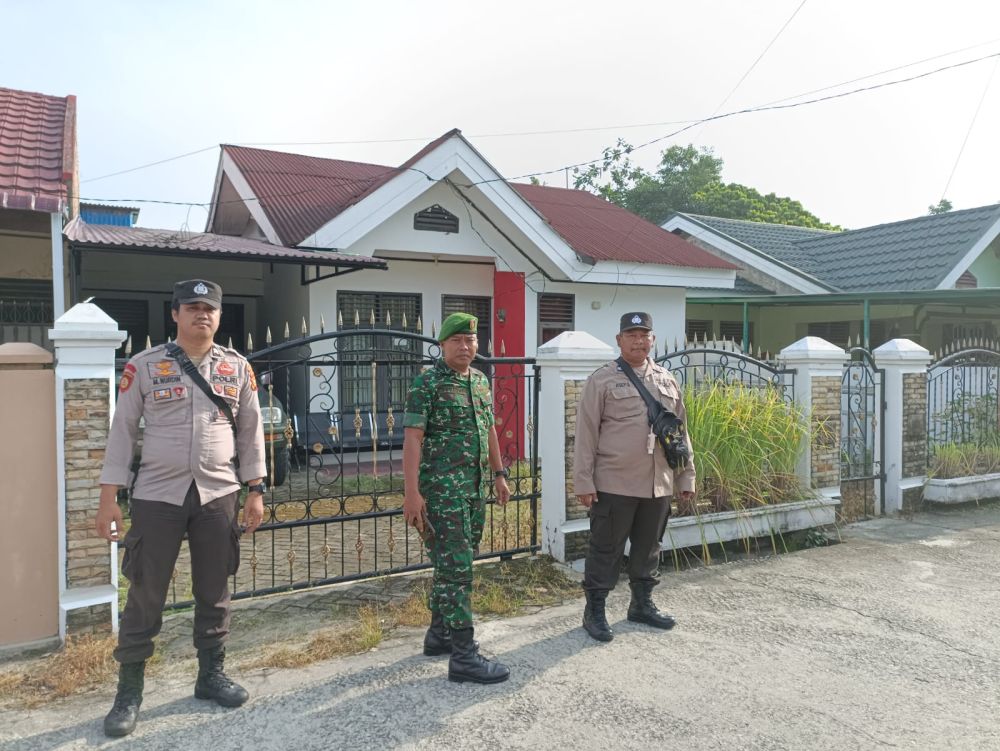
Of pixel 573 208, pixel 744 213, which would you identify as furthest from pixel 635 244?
pixel 744 213

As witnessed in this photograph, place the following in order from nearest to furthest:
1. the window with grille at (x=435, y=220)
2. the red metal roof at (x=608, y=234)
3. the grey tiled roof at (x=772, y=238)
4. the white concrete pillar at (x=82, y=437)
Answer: the white concrete pillar at (x=82, y=437) → the window with grille at (x=435, y=220) → the red metal roof at (x=608, y=234) → the grey tiled roof at (x=772, y=238)

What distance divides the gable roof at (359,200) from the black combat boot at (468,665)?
6463 millimetres

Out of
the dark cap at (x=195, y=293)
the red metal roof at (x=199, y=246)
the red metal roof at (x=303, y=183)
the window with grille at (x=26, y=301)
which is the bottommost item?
the dark cap at (x=195, y=293)

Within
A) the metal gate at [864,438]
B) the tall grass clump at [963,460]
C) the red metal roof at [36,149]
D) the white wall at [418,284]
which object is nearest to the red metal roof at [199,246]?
the red metal roof at [36,149]

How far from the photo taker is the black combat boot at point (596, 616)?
386 cm

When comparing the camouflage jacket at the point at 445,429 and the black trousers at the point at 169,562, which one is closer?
the black trousers at the point at 169,562

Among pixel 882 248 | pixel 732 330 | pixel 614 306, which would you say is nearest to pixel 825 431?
pixel 614 306

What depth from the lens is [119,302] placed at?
443 inches

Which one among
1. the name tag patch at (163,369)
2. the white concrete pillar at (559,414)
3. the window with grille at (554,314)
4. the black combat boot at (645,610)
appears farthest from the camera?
the window with grille at (554,314)

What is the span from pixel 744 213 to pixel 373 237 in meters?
23.1

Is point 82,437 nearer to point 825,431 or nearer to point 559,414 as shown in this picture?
point 559,414

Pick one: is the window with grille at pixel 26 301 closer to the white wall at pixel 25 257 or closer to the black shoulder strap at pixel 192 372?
the white wall at pixel 25 257

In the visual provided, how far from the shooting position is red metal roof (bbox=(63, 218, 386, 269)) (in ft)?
24.2

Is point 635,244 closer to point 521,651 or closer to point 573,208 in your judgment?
point 573,208
